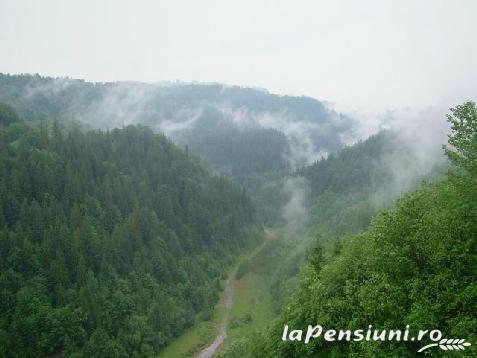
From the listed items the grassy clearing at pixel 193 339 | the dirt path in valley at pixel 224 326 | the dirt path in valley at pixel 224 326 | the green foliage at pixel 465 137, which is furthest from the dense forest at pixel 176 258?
the dirt path in valley at pixel 224 326

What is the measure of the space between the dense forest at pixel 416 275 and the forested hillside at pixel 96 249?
7773 centimetres

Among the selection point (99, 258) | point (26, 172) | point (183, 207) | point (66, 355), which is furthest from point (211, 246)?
point (66, 355)

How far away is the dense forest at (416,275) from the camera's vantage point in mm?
27828

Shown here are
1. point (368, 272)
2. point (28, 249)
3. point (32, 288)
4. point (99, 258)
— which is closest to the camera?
point (368, 272)

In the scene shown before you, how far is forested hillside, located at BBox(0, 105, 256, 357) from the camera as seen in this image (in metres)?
99.8

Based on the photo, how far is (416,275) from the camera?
31.8 meters

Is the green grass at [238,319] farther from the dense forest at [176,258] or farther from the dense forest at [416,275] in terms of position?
the dense forest at [416,275]

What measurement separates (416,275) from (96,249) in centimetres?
11023

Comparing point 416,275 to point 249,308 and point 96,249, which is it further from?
point 249,308

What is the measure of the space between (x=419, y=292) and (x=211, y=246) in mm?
151367

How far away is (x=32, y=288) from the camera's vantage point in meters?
104

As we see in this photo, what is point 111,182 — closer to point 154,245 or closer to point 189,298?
point 154,245

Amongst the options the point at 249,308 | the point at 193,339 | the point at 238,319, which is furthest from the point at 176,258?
the point at 193,339

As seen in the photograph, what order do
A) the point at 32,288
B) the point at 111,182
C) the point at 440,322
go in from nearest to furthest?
the point at 440,322 → the point at 32,288 → the point at 111,182
